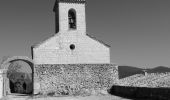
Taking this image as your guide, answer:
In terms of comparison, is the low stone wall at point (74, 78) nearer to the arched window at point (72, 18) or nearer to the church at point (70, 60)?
the church at point (70, 60)

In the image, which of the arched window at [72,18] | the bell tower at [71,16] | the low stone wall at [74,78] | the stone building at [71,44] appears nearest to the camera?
the low stone wall at [74,78]

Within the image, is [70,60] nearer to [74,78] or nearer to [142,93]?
[74,78]

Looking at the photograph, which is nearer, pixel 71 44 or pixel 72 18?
pixel 71 44

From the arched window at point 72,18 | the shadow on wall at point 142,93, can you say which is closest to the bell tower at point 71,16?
the arched window at point 72,18

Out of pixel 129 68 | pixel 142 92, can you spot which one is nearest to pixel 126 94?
pixel 142 92

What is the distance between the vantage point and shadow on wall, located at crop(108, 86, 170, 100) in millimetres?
14680

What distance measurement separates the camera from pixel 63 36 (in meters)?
23.0

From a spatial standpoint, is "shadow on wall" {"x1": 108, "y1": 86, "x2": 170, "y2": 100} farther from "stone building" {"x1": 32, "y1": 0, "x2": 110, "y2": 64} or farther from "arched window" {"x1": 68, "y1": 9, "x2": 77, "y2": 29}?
"arched window" {"x1": 68, "y1": 9, "x2": 77, "y2": 29}

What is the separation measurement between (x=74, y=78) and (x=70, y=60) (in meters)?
1.51

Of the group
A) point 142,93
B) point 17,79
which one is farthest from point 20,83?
point 142,93

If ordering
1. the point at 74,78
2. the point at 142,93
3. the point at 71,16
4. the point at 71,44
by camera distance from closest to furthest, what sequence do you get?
the point at 142,93 → the point at 74,78 → the point at 71,44 → the point at 71,16

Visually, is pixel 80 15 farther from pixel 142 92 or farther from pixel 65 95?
pixel 142 92

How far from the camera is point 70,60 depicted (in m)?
22.8

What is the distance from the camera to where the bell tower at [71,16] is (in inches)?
918
